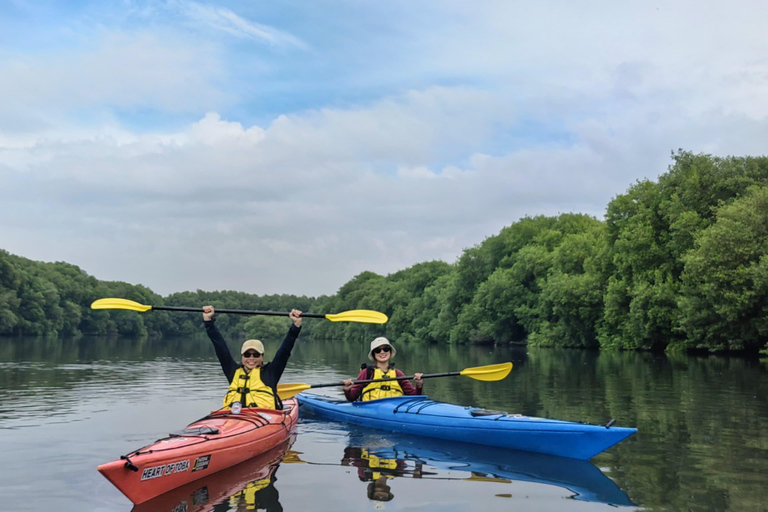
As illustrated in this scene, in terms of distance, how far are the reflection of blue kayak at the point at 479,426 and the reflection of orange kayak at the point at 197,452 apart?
1.88m

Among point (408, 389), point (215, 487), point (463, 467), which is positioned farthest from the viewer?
point (408, 389)

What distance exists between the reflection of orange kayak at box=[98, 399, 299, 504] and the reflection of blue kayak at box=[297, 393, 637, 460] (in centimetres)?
188

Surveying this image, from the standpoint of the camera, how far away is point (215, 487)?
764cm

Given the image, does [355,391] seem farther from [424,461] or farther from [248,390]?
[424,461]

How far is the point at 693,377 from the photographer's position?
807 inches

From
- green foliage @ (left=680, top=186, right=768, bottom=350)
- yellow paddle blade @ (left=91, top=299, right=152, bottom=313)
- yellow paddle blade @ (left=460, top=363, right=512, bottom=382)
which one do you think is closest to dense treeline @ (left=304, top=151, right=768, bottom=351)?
green foliage @ (left=680, top=186, right=768, bottom=350)

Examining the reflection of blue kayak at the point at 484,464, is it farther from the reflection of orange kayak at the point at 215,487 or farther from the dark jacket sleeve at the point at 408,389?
the dark jacket sleeve at the point at 408,389

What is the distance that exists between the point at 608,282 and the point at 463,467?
37.0 meters

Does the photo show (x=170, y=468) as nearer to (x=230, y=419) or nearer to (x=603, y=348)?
(x=230, y=419)

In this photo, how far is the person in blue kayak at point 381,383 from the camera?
1166 centimetres

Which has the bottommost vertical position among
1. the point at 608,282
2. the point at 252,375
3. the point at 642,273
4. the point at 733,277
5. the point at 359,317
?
the point at 252,375

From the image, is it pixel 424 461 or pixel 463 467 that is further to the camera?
pixel 424 461

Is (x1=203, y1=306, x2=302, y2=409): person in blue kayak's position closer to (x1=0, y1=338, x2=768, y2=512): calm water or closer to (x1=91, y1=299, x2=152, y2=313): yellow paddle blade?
(x1=0, y1=338, x2=768, y2=512): calm water

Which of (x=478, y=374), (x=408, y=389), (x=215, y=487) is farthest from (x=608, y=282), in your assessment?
(x=215, y=487)
